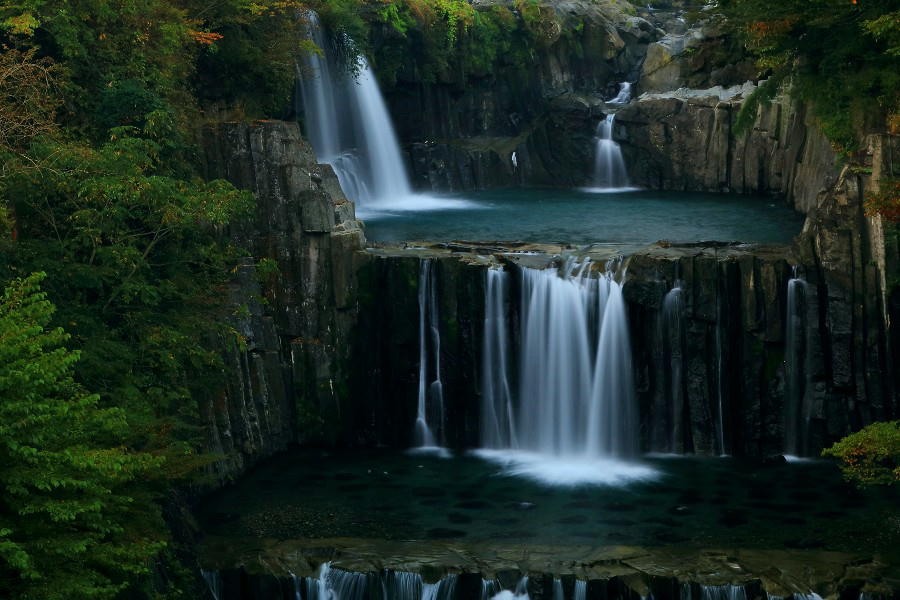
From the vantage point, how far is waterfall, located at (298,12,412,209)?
3403 cm

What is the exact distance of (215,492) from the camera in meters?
22.6

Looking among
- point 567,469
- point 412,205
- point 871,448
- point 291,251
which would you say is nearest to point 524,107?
point 412,205

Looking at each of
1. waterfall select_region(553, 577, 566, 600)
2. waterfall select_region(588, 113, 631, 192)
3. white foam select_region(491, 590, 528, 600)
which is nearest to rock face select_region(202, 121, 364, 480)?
white foam select_region(491, 590, 528, 600)

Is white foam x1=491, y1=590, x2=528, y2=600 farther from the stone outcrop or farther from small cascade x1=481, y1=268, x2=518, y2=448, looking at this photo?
small cascade x1=481, y1=268, x2=518, y2=448

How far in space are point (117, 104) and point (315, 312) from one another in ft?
19.5

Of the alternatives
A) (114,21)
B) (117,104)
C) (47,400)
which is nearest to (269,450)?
(117,104)

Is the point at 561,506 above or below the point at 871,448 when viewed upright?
below

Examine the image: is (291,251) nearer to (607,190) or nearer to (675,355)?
(675,355)

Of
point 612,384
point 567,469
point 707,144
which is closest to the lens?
point 567,469

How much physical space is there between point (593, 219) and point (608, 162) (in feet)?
27.6

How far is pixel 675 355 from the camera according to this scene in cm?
2498

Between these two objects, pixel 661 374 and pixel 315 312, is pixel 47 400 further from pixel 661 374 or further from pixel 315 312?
pixel 661 374

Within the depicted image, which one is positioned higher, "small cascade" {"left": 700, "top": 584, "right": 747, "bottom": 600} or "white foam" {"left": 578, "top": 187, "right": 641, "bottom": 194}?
"white foam" {"left": 578, "top": 187, "right": 641, "bottom": 194}

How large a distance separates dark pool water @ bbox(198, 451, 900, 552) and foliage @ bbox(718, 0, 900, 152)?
812 cm
